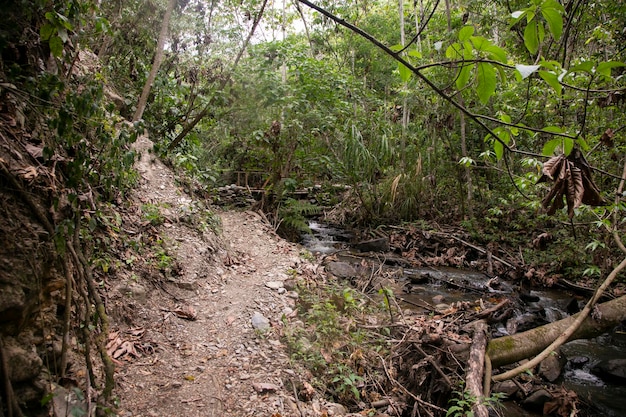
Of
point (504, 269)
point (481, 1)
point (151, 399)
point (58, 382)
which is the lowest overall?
point (504, 269)

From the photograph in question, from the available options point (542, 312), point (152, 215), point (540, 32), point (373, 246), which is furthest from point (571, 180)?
point (373, 246)

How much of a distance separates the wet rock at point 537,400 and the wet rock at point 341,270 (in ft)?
9.83

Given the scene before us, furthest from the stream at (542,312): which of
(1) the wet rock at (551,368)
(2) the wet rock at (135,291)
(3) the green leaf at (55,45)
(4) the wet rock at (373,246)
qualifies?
(3) the green leaf at (55,45)

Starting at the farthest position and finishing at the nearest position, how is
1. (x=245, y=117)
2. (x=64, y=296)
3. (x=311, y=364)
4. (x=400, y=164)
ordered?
(x=400, y=164) < (x=245, y=117) < (x=311, y=364) < (x=64, y=296)

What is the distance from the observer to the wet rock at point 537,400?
3373 mm

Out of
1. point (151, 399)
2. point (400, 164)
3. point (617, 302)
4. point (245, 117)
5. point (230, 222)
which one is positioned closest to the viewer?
point (151, 399)

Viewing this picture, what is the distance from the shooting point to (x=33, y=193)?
200 centimetres

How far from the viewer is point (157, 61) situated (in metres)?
5.02

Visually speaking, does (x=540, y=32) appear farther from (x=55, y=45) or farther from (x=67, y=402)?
(x=67, y=402)

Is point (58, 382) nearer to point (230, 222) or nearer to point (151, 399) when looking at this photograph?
point (151, 399)

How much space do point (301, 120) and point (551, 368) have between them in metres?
5.69

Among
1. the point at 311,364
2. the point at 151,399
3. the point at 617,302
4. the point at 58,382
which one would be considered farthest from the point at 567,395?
the point at 58,382

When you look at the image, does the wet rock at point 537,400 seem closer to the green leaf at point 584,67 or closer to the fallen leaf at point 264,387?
the fallen leaf at point 264,387

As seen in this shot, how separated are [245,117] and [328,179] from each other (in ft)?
10.4
